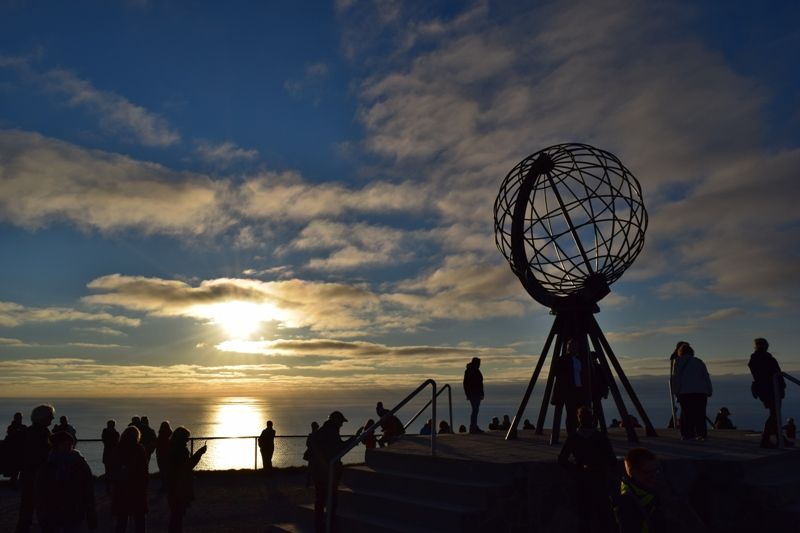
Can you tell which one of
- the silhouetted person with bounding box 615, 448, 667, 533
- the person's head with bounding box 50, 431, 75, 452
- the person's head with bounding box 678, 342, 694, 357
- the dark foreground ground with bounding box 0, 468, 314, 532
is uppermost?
the person's head with bounding box 678, 342, 694, 357

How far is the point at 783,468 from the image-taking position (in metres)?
9.78

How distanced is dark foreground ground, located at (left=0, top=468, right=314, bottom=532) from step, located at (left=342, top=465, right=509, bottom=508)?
136 centimetres

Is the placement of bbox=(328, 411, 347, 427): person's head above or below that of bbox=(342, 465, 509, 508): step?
above

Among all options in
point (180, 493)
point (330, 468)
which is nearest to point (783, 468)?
point (330, 468)

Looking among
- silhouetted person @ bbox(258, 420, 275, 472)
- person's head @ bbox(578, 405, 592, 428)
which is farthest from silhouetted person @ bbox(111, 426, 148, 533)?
silhouetted person @ bbox(258, 420, 275, 472)

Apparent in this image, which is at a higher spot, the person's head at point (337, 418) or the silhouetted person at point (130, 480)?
the person's head at point (337, 418)

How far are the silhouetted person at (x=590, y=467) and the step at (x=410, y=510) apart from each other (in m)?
1.33

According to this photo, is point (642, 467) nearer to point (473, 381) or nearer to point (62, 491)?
point (62, 491)

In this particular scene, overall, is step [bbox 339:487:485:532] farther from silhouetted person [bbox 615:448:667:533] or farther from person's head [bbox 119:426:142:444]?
silhouetted person [bbox 615:448:667:533]

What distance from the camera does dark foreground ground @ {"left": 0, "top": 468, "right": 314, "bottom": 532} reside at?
1162 centimetres

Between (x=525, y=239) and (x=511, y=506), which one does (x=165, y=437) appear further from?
(x=525, y=239)

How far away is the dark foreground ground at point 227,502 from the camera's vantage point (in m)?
11.6

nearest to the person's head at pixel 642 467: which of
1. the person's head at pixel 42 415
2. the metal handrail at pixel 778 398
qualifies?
the metal handrail at pixel 778 398

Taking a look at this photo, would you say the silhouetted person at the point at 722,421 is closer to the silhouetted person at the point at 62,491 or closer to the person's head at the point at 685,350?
the person's head at the point at 685,350
